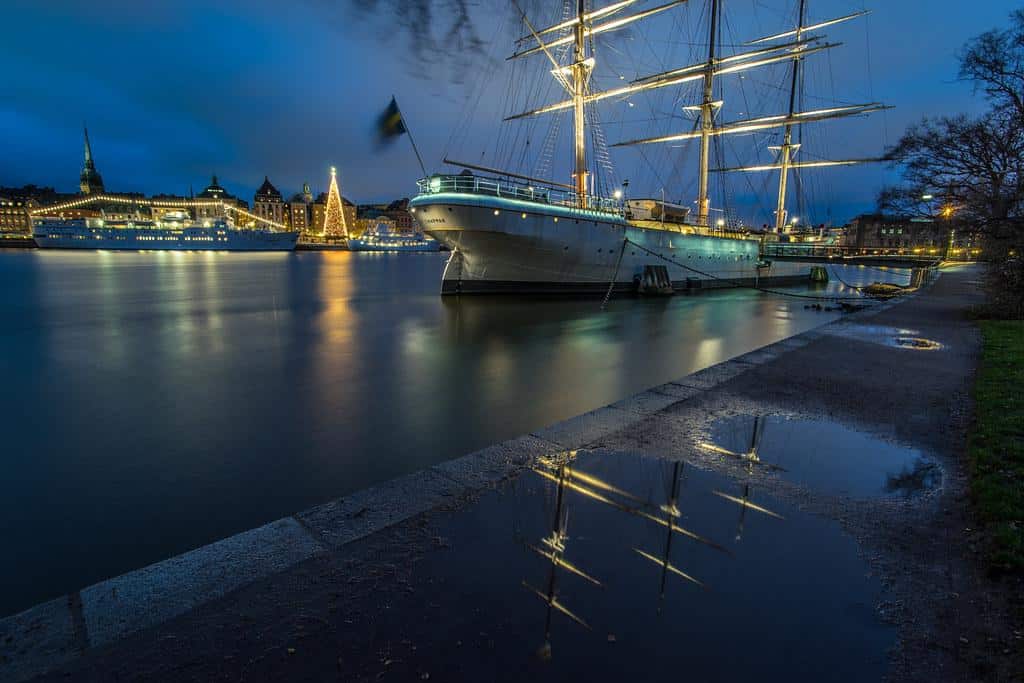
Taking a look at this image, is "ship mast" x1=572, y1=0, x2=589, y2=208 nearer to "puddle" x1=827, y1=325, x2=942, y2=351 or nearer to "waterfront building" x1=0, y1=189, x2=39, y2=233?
"puddle" x1=827, y1=325, x2=942, y2=351

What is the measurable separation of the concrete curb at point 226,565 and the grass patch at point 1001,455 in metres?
3.33

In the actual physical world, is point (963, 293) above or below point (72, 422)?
above

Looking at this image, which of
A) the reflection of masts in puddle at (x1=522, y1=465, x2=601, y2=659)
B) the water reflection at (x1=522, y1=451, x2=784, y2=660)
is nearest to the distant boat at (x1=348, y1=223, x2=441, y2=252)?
the water reflection at (x1=522, y1=451, x2=784, y2=660)

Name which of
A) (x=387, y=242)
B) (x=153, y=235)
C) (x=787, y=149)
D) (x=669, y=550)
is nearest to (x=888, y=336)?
(x=669, y=550)

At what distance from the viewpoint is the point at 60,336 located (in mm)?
16812

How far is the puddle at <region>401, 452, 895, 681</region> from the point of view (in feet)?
8.24

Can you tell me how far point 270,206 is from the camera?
620ft

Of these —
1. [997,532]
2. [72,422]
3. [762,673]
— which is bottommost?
[72,422]

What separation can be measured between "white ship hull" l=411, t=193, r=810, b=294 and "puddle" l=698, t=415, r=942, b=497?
19963mm

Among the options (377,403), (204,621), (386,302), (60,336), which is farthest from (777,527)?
(386,302)

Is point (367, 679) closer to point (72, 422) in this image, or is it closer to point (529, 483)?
point (529, 483)

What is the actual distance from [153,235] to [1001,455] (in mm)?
140847

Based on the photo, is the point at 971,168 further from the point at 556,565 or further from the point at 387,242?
the point at 387,242

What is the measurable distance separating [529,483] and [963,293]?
2898cm
